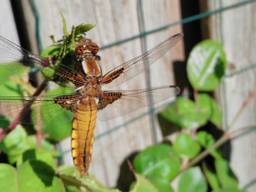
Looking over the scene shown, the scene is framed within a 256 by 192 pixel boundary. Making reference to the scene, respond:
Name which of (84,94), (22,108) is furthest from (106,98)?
(22,108)

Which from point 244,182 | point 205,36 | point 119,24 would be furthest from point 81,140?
point 244,182

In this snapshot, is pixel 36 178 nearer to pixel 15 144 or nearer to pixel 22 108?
pixel 22 108

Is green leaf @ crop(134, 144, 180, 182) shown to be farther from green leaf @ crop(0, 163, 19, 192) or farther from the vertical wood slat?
green leaf @ crop(0, 163, 19, 192)

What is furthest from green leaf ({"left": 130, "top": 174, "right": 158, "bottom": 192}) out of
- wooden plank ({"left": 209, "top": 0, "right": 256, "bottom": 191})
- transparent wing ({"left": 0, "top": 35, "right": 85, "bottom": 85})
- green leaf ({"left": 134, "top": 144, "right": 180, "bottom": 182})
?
wooden plank ({"left": 209, "top": 0, "right": 256, "bottom": 191})

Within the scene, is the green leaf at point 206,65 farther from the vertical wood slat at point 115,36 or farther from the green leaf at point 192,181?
the green leaf at point 192,181

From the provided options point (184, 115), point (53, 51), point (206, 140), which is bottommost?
point (206, 140)
